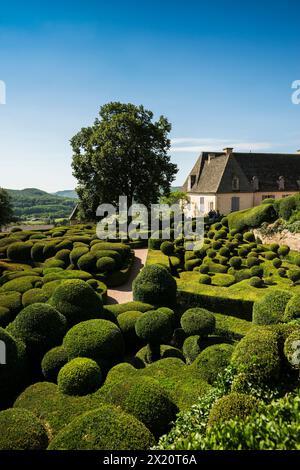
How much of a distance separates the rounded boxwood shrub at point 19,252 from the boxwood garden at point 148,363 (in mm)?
3662

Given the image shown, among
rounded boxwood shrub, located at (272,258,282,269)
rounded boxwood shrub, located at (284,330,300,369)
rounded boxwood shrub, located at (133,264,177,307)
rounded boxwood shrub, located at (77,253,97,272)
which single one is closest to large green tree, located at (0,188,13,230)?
rounded boxwood shrub, located at (77,253,97,272)

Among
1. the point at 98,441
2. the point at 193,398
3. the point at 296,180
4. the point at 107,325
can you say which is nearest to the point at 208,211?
the point at 296,180

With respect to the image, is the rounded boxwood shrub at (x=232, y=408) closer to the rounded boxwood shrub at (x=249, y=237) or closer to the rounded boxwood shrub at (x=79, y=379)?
the rounded boxwood shrub at (x=79, y=379)

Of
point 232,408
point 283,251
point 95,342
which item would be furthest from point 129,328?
point 283,251

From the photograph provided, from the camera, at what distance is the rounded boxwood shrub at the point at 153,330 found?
1277 centimetres

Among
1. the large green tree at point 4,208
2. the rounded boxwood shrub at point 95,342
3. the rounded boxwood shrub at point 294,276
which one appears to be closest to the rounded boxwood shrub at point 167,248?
the rounded boxwood shrub at point 294,276

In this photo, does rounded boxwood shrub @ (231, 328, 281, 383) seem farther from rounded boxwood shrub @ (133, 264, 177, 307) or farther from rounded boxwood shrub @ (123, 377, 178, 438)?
rounded boxwood shrub @ (133, 264, 177, 307)

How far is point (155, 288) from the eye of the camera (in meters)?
17.0

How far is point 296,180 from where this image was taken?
43531 mm

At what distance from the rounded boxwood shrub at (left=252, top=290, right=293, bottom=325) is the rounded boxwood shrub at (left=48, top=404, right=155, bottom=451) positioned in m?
7.86

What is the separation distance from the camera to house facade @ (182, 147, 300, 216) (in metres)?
41.1

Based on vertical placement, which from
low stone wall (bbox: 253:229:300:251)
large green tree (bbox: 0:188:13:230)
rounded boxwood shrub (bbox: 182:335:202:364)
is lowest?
rounded boxwood shrub (bbox: 182:335:202:364)

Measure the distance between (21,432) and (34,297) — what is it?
7.32 m
